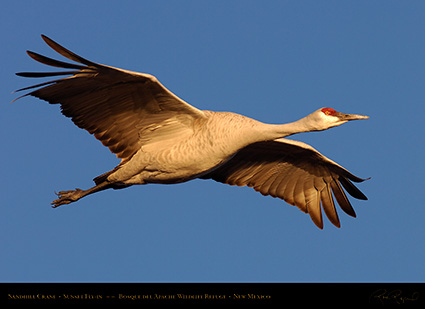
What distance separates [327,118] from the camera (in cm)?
1130

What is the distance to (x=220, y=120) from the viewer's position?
11539mm

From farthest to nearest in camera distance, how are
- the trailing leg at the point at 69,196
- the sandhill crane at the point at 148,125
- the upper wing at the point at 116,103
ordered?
the trailing leg at the point at 69,196 → the sandhill crane at the point at 148,125 → the upper wing at the point at 116,103

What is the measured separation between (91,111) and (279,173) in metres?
3.77

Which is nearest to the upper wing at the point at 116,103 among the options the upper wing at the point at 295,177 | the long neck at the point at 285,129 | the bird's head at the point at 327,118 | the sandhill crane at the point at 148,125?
the sandhill crane at the point at 148,125

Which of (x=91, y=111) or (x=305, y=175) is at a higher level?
(x=91, y=111)

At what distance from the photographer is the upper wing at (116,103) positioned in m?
11.1

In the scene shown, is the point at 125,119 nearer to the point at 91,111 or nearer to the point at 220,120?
the point at 91,111
